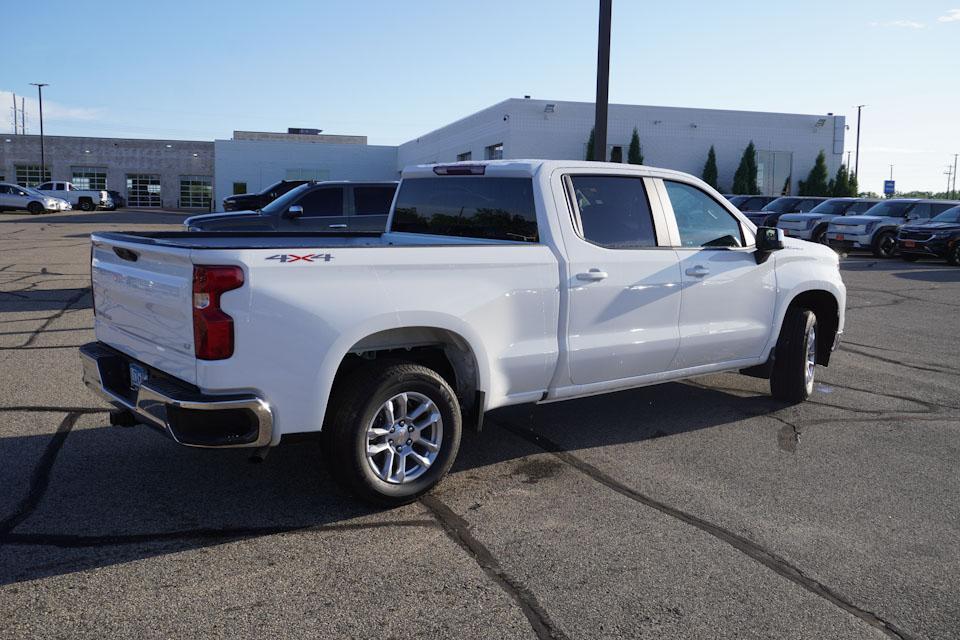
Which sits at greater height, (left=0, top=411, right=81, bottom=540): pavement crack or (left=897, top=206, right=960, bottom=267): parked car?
(left=897, top=206, right=960, bottom=267): parked car

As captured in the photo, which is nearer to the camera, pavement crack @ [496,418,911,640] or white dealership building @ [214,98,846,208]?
pavement crack @ [496,418,911,640]

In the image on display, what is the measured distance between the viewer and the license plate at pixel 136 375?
4641 millimetres

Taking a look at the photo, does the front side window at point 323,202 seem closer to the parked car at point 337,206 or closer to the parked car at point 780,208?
the parked car at point 337,206

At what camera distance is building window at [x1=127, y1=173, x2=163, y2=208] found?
6838cm

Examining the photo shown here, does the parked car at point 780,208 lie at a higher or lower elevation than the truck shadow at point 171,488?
higher

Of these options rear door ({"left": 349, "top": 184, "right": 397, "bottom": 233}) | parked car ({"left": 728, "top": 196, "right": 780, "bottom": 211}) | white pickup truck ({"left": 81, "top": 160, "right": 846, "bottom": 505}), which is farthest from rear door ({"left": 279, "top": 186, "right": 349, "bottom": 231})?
parked car ({"left": 728, "top": 196, "right": 780, "bottom": 211})

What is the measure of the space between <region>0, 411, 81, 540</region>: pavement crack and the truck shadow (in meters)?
0.01

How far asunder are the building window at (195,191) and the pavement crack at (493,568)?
68.3 metres

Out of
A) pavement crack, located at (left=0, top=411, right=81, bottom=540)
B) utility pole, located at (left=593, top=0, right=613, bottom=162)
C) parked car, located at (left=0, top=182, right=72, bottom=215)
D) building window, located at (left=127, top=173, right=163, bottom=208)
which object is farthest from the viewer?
building window, located at (left=127, top=173, right=163, bottom=208)

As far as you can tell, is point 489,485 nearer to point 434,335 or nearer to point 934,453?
point 434,335

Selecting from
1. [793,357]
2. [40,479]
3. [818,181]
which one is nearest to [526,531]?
[40,479]

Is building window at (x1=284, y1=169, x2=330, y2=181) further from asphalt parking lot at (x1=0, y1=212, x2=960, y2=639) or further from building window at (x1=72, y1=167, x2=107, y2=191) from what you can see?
asphalt parking lot at (x1=0, y1=212, x2=960, y2=639)

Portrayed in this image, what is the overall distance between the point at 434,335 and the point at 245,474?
1.46 m

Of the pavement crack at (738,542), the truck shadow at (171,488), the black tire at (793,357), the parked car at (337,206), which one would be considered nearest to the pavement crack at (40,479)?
the truck shadow at (171,488)
